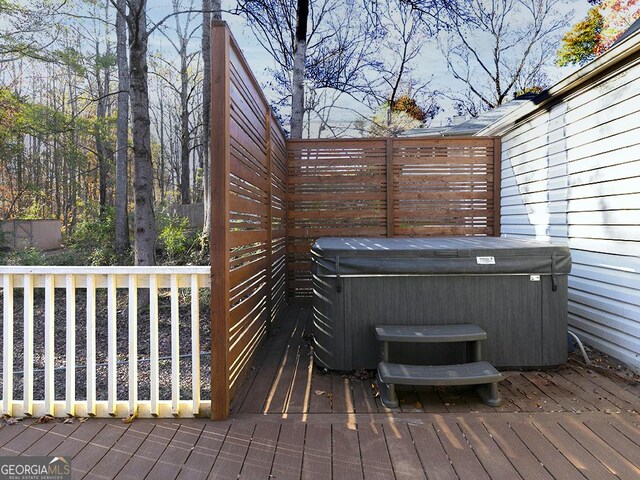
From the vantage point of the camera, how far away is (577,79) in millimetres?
2979

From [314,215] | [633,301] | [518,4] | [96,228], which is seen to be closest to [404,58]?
[518,4]

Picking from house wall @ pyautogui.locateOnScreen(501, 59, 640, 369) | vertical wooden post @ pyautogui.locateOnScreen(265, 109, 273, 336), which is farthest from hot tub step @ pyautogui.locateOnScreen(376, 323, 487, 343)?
vertical wooden post @ pyautogui.locateOnScreen(265, 109, 273, 336)

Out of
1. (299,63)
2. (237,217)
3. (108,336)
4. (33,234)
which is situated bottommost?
(108,336)

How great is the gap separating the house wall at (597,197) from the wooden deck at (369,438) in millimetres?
693

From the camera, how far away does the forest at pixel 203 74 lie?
7492 millimetres

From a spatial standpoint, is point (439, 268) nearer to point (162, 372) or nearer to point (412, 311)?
point (412, 311)

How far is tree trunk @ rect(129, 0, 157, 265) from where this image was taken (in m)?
4.24

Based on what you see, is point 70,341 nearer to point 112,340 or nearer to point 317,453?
point 112,340

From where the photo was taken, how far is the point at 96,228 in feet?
28.8

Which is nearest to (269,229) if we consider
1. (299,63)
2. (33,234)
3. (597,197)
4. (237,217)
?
(237,217)

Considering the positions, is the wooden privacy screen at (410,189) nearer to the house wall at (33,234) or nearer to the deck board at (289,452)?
the deck board at (289,452)

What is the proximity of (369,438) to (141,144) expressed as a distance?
160 inches

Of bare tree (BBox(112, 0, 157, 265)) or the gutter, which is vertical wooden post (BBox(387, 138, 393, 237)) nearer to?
the gutter

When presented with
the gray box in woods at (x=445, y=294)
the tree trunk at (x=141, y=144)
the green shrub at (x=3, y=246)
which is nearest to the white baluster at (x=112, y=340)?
the gray box in woods at (x=445, y=294)
